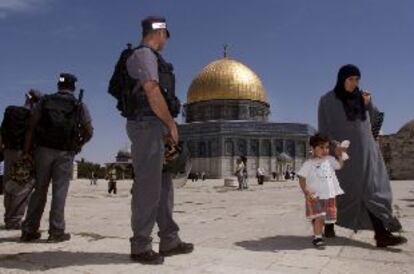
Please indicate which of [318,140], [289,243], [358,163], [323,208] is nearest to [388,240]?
[323,208]

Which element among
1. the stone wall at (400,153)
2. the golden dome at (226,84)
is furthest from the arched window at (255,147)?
the stone wall at (400,153)

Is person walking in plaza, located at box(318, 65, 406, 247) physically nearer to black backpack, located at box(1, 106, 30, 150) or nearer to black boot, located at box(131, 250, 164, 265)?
black boot, located at box(131, 250, 164, 265)

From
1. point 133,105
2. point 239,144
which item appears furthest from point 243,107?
point 133,105

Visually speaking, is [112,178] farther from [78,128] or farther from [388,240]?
[388,240]

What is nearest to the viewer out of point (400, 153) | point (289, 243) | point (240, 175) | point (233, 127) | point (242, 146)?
point (289, 243)

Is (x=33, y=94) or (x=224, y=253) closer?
(x=224, y=253)

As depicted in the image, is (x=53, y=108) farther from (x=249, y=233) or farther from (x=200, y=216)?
(x=200, y=216)

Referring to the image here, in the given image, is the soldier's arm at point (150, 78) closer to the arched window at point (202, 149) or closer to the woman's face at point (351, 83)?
the woman's face at point (351, 83)

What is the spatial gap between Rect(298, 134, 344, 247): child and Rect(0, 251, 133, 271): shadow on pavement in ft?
5.02

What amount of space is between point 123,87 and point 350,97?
2041 mm

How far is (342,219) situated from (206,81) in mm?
52581

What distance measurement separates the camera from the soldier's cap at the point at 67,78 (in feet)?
15.3

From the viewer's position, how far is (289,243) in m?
4.45

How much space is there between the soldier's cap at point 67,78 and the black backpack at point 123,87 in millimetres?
1099
